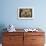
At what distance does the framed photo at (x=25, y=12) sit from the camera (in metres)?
3.87

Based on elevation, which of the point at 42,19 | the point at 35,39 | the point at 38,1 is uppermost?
the point at 38,1

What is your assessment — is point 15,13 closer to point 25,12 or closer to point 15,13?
point 15,13

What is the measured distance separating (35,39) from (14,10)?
3.75ft

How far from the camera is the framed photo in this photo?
3.87 meters

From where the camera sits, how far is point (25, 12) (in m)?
3.89

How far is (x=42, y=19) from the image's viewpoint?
3.90 meters

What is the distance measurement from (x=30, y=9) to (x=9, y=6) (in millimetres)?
658

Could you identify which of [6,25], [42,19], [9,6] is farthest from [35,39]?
[9,6]

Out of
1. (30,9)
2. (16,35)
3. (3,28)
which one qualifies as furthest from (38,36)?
(3,28)

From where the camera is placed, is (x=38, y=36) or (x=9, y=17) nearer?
(x=38, y=36)

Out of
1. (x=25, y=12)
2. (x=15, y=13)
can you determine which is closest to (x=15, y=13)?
(x=15, y=13)

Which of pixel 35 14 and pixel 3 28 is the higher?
pixel 35 14

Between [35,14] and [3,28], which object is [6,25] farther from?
[35,14]

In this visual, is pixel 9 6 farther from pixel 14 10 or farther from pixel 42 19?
pixel 42 19
